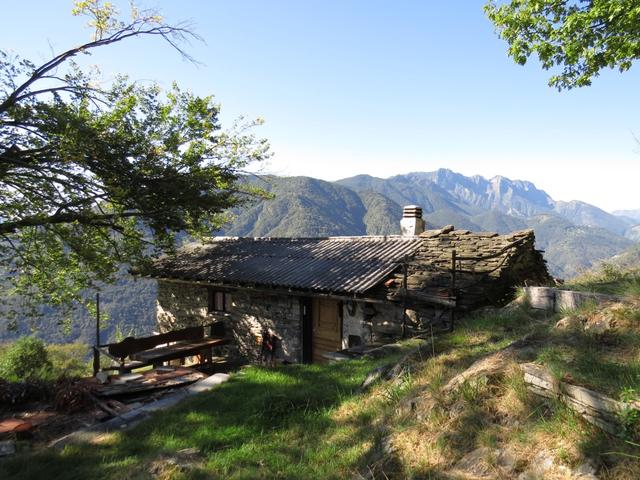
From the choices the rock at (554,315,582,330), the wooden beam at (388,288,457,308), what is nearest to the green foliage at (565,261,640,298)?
the rock at (554,315,582,330)

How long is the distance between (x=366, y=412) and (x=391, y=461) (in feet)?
3.77

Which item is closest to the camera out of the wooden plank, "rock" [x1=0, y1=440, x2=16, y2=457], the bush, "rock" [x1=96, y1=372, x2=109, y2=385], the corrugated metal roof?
"rock" [x1=0, y1=440, x2=16, y2=457]

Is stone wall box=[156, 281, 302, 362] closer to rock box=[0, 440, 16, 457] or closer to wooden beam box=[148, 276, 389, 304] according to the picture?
wooden beam box=[148, 276, 389, 304]

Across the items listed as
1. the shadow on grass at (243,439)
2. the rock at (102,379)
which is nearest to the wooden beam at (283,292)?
the shadow on grass at (243,439)

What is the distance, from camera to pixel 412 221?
13.2 m

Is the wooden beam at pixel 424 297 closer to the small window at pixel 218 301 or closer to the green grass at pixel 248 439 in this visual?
the green grass at pixel 248 439

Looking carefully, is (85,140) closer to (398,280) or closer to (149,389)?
(149,389)

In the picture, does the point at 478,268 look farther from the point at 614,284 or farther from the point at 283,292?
the point at 283,292

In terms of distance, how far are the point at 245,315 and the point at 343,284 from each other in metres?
4.33

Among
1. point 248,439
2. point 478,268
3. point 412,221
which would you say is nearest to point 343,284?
point 478,268

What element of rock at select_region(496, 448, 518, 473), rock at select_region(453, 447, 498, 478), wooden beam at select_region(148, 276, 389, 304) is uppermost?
wooden beam at select_region(148, 276, 389, 304)

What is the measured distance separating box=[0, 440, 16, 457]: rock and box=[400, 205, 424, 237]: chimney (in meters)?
10.4

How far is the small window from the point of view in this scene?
45.8ft

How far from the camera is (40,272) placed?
1263 cm
